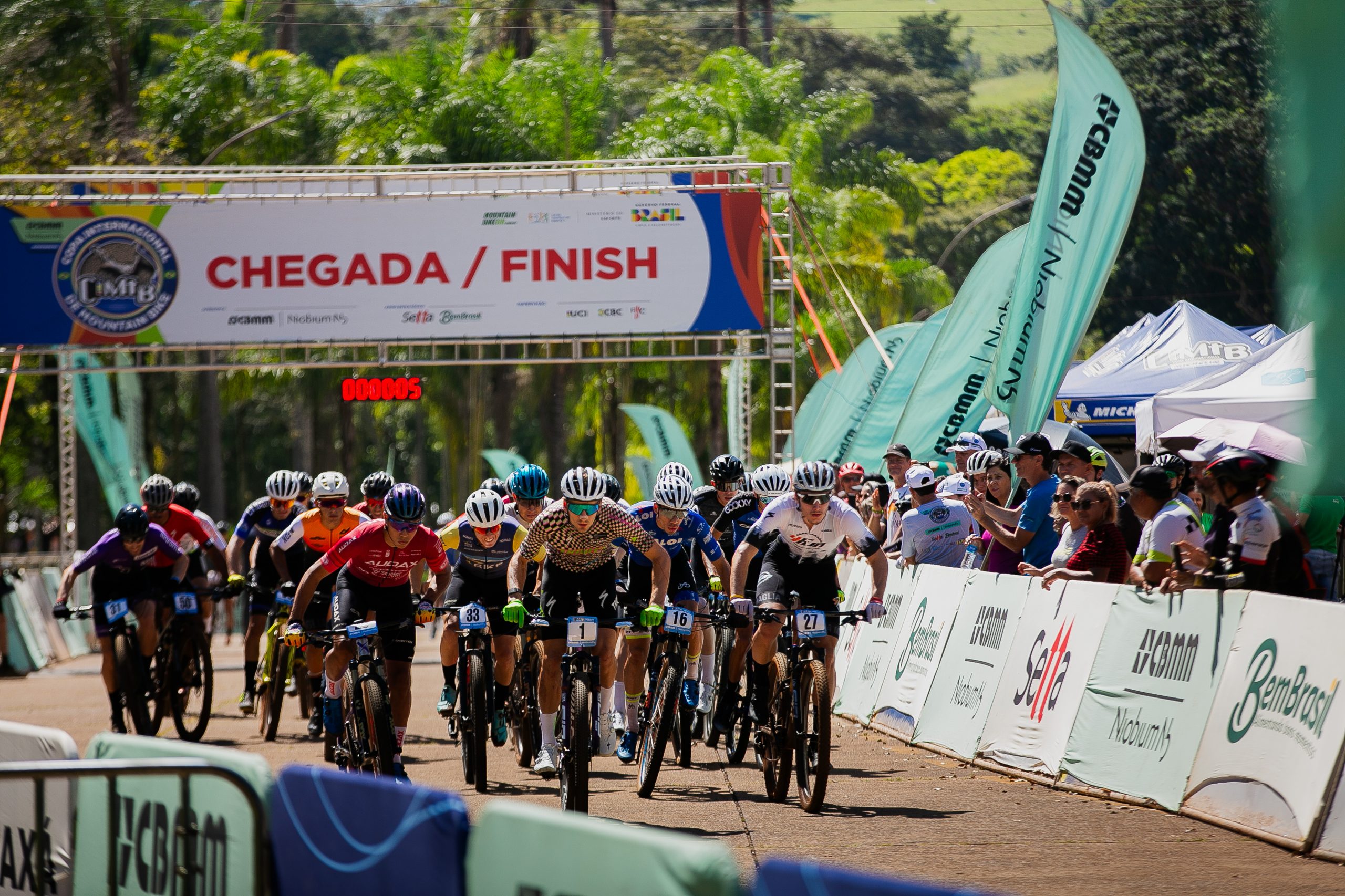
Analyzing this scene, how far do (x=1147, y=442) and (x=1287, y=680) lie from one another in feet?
27.1

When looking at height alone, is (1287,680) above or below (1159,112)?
below

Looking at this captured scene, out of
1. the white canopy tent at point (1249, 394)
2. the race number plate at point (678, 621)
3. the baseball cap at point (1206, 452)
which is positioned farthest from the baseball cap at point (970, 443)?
the race number plate at point (678, 621)

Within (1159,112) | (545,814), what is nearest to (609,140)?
(1159,112)

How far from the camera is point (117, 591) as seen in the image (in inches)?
518

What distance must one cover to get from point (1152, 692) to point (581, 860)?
613 cm

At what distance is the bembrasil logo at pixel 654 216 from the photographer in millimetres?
22516

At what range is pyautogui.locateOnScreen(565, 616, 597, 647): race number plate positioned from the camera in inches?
370

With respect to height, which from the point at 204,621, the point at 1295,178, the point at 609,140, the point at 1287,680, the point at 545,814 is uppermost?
the point at 609,140

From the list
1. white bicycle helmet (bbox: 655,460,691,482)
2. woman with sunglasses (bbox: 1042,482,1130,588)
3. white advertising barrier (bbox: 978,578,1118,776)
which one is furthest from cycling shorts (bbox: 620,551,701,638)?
woman with sunglasses (bbox: 1042,482,1130,588)

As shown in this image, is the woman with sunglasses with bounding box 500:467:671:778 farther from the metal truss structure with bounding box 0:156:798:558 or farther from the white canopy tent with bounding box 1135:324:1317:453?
the metal truss structure with bounding box 0:156:798:558

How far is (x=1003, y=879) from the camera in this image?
7.36 metres

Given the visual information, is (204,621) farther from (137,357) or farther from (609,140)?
(609,140)

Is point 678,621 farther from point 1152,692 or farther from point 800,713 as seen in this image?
point 1152,692

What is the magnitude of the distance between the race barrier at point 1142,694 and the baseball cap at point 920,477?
74 centimetres
